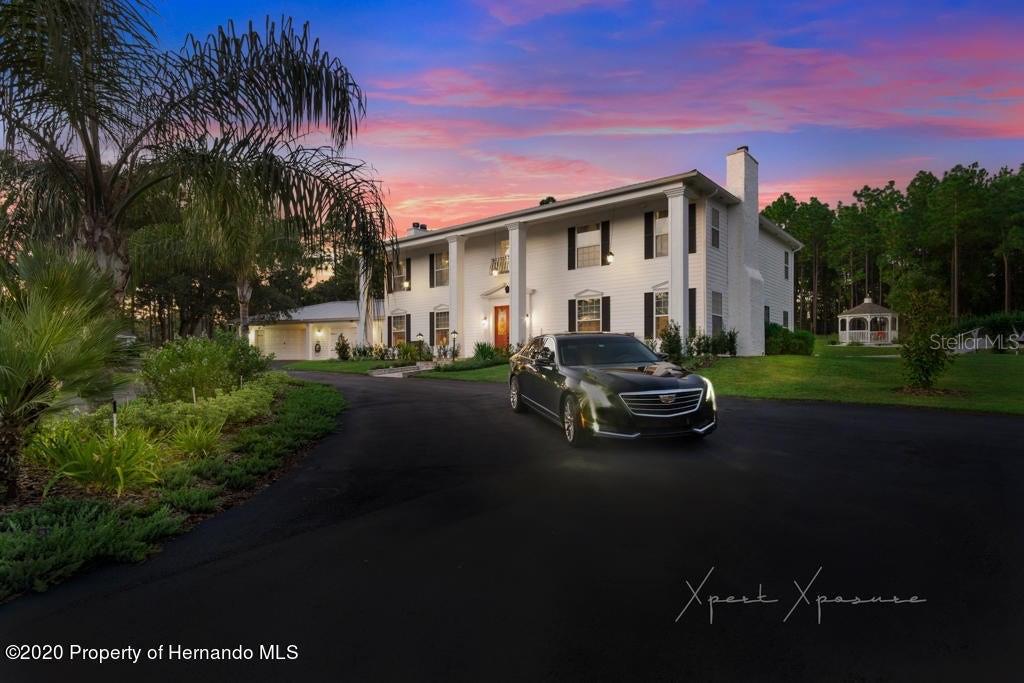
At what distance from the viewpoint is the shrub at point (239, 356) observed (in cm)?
1208

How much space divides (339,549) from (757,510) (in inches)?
135

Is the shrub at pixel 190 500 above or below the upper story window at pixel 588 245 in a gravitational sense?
below

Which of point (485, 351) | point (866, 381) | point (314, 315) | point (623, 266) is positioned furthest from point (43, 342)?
point (314, 315)

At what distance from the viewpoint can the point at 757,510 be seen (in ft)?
14.9

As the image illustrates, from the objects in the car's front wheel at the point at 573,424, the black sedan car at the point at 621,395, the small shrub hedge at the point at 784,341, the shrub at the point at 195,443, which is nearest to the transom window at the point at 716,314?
the small shrub hedge at the point at 784,341

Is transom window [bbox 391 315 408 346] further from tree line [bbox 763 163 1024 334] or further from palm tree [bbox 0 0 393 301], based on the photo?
tree line [bbox 763 163 1024 334]

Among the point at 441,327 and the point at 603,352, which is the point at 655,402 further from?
the point at 441,327

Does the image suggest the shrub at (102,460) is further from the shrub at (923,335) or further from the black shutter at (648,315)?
the black shutter at (648,315)

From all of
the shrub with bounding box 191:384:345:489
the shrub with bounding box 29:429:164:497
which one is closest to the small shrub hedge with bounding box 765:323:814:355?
the shrub with bounding box 191:384:345:489

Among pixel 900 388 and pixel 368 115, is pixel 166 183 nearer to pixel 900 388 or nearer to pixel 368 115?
pixel 368 115

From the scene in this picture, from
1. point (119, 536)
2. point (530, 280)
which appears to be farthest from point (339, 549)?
point (530, 280)

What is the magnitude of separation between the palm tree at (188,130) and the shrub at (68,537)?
144 inches

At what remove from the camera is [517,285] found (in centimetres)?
2350

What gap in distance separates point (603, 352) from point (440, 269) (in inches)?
814
